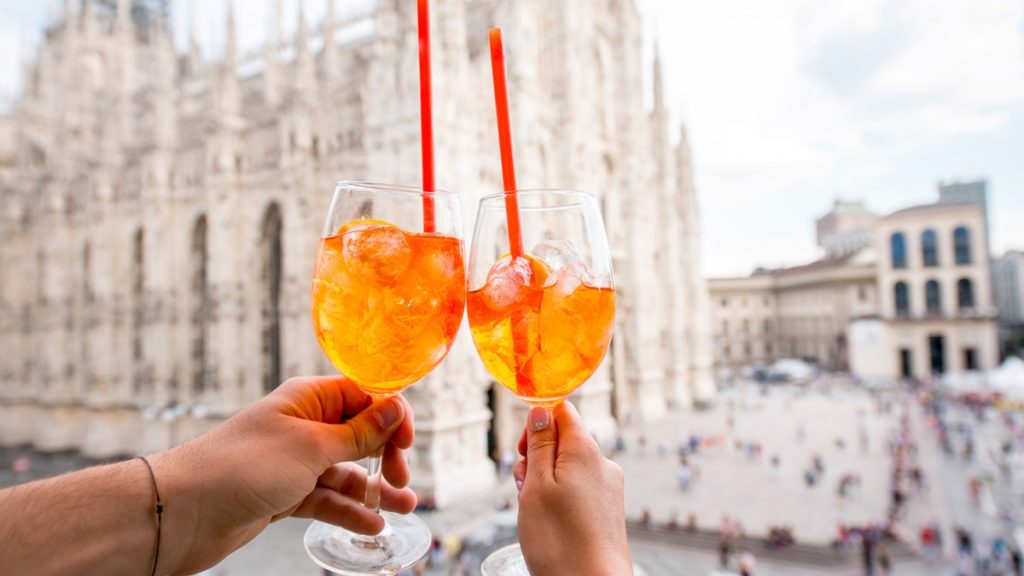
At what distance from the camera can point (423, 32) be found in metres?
1.38

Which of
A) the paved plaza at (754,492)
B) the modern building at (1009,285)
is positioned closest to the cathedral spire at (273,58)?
the paved plaza at (754,492)

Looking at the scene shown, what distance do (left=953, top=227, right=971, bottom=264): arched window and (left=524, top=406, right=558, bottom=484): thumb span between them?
44.1m

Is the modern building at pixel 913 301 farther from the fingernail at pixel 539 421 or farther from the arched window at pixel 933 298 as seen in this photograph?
the fingernail at pixel 539 421

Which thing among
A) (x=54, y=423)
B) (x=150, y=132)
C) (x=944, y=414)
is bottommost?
(x=944, y=414)

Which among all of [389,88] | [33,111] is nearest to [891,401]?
[389,88]

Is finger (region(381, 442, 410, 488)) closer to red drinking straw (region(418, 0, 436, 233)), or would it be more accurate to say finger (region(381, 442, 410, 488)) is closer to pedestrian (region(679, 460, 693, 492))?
red drinking straw (region(418, 0, 436, 233))

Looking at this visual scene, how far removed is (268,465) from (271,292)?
1625 cm

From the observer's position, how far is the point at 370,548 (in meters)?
1.51

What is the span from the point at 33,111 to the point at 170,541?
32734 millimetres

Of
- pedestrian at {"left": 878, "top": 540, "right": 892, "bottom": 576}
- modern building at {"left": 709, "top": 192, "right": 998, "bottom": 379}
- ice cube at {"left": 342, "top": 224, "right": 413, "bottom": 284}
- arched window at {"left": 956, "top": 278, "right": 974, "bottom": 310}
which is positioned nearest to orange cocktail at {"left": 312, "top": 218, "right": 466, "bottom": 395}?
ice cube at {"left": 342, "top": 224, "right": 413, "bottom": 284}

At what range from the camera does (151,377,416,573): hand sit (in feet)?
3.92

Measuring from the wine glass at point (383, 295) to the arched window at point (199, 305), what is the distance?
662 inches

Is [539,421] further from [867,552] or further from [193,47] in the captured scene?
[193,47]

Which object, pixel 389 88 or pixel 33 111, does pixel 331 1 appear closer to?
pixel 389 88
